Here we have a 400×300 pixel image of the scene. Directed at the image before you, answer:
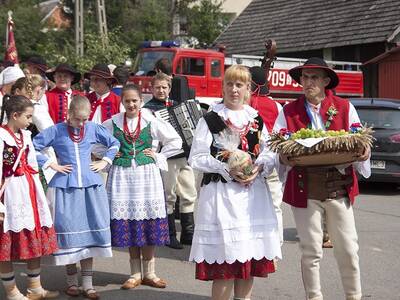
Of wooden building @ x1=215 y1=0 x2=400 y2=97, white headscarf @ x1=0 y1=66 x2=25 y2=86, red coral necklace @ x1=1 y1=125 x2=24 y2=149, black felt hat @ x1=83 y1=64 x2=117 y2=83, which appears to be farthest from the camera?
wooden building @ x1=215 y1=0 x2=400 y2=97

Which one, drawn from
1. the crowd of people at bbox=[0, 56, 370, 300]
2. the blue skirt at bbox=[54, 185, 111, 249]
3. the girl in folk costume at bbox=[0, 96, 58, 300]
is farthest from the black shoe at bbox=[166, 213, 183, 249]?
the girl in folk costume at bbox=[0, 96, 58, 300]

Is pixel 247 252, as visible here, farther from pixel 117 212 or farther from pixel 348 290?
pixel 117 212

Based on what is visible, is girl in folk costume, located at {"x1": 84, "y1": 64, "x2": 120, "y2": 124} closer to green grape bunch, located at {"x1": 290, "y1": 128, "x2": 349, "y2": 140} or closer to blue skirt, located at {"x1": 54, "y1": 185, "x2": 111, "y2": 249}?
blue skirt, located at {"x1": 54, "y1": 185, "x2": 111, "y2": 249}

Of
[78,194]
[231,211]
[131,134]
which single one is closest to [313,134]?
[231,211]

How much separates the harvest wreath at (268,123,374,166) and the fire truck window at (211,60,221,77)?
48.5 feet

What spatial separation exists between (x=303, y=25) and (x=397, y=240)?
2053cm

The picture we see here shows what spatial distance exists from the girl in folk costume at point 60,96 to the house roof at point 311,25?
58.2ft

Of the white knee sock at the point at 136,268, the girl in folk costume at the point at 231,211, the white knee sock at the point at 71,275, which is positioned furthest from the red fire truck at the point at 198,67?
the girl in folk costume at the point at 231,211

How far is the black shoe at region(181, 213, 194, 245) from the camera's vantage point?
802cm

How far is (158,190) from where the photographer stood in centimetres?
621

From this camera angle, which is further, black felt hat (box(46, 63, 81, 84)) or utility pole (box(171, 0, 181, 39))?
utility pole (box(171, 0, 181, 39))

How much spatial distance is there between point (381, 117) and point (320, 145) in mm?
8266

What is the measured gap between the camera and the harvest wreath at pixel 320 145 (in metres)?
4.68

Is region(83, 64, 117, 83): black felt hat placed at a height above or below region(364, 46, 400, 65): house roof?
below
